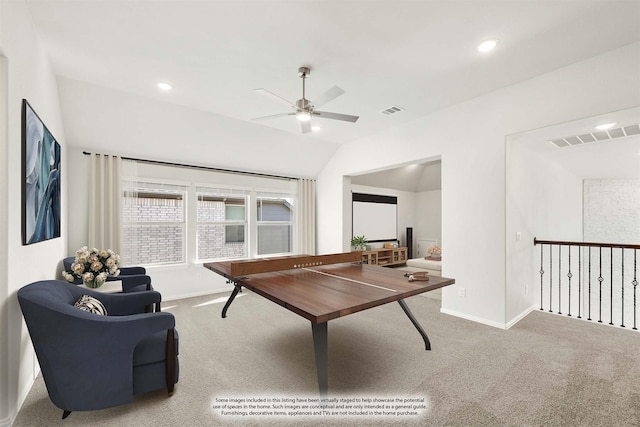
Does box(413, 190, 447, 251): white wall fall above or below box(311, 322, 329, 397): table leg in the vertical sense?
above

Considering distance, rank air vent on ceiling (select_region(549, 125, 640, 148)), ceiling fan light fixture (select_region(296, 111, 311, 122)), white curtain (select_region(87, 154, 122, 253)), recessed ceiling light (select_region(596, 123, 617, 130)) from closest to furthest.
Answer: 1. ceiling fan light fixture (select_region(296, 111, 311, 122))
2. recessed ceiling light (select_region(596, 123, 617, 130))
3. air vent on ceiling (select_region(549, 125, 640, 148))
4. white curtain (select_region(87, 154, 122, 253))

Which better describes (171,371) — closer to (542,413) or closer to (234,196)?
(542,413)

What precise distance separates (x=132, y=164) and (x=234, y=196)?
1699 mm

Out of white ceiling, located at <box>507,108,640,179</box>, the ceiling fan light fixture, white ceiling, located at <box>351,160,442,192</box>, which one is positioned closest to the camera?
the ceiling fan light fixture

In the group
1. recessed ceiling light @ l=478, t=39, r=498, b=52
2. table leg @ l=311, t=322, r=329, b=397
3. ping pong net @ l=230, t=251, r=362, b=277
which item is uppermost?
recessed ceiling light @ l=478, t=39, r=498, b=52

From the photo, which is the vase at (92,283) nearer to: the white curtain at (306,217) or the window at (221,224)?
the window at (221,224)

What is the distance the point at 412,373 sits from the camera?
2.30 metres

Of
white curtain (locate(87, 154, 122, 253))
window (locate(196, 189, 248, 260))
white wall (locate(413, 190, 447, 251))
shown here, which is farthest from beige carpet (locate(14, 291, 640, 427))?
white wall (locate(413, 190, 447, 251))

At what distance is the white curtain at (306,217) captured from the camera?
593 centimetres

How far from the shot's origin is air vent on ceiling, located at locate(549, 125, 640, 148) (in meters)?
3.22

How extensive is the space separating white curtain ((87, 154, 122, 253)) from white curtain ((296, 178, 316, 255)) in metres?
3.11

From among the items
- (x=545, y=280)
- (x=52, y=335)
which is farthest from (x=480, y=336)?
(x=52, y=335)

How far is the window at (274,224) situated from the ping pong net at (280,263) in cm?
281

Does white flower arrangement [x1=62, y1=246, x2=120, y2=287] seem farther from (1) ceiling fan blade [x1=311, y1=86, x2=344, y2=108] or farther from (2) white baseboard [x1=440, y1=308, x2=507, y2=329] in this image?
(2) white baseboard [x1=440, y1=308, x2=507, y2=329]
